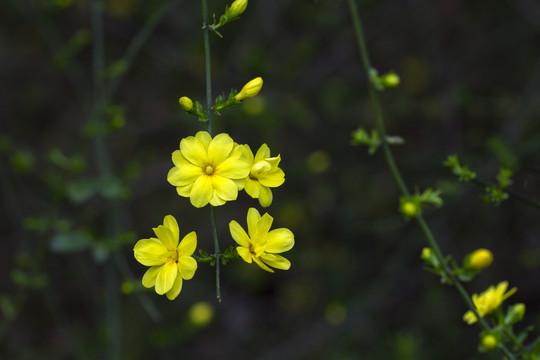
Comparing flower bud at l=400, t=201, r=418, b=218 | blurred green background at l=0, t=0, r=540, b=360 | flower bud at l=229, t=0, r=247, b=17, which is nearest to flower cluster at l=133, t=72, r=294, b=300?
flower bud at l=229, t=0, r=247, b=17

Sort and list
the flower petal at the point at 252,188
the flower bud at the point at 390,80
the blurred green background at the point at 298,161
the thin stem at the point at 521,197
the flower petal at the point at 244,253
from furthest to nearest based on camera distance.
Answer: the blurred green background at the point at 298,161
the flower bud at the point at 390,80
the thin stem at the point at 521,197
the flower petal at the point at 252,188
the flower petal at the point at 244,253

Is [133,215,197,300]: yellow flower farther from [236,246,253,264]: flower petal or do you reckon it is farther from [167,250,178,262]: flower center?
[236,246,253,264]: flower petal

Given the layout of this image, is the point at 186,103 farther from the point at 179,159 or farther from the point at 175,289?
the point at 175,289

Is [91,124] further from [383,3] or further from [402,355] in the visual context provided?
[383,3]

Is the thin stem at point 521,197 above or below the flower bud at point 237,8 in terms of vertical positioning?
below

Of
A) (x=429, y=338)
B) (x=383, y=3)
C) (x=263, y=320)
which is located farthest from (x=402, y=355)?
(x=383, y=3)

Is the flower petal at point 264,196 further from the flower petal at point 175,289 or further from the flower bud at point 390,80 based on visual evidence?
the flower bud at point 390,80

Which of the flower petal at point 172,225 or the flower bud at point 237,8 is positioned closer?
the flower petal at point 172,225

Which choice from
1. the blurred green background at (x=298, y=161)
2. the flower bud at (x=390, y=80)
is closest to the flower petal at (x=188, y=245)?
the flower bud at (x=390, y=80)

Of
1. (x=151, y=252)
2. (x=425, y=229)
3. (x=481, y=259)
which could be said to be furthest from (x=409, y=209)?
(x=151, y=252)
